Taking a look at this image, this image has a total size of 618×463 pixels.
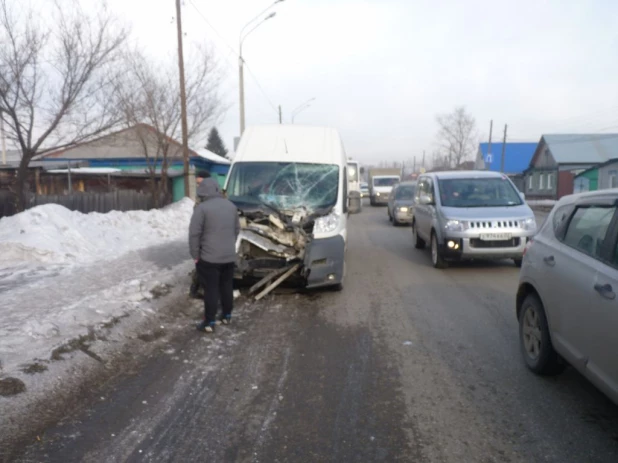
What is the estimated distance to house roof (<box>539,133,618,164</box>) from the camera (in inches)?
1844

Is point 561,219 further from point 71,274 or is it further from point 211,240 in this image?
point 71,274

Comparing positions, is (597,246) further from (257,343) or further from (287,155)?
(287,155)

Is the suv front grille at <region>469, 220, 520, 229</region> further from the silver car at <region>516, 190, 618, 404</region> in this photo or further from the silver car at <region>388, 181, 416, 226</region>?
the silver car at <region>388, 181, 416, 226</region>

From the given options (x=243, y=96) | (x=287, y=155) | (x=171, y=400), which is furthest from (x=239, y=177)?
(x=243, y=96)

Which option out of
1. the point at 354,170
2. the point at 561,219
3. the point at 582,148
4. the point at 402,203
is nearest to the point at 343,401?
the point at 561,219

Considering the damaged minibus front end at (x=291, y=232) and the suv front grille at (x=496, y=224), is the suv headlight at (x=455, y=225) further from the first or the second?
the damaged minibus front end at (x=291, y=232)

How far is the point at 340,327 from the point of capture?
6781 mm

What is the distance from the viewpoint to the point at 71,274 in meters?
9.08

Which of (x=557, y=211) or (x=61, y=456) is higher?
(x=557, y=211)

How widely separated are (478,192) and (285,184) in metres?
4.53

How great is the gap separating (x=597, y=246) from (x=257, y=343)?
3.56 metres

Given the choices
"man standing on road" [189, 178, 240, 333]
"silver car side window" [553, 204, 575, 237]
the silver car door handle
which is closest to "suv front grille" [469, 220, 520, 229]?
"silver car side window" [553, 204, 575, 237]

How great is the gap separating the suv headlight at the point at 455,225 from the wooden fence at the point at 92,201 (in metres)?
11.4

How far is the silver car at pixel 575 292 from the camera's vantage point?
12.2 feet
